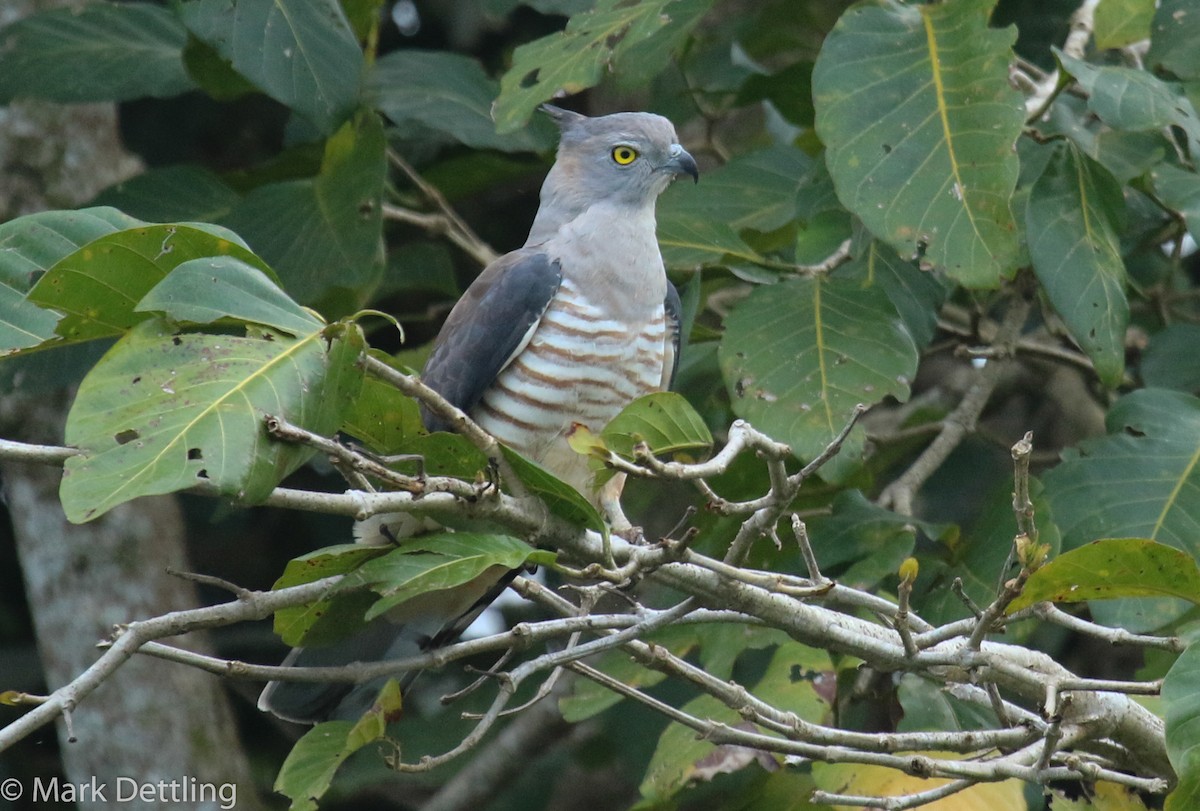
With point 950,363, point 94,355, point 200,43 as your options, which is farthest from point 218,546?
point 950,363

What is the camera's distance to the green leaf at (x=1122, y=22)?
3.54 meters

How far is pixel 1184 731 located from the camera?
6.99ft

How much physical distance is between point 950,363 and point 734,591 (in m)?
3.25

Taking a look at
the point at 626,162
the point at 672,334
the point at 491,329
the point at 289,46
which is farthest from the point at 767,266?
the point at 289,46

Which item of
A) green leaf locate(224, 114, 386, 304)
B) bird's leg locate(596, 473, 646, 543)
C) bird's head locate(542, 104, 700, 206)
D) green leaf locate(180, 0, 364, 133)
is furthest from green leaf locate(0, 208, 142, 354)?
bird's head locate(542, 104, 700, 206)

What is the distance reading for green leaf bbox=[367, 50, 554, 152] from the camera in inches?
160

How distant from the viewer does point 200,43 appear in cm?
404

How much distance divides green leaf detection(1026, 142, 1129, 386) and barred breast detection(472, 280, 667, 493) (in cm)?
102

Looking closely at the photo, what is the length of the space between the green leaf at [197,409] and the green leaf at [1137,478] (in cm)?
195

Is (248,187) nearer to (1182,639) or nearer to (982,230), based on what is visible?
(982,230)

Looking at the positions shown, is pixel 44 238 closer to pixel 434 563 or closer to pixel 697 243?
pixel 434 563

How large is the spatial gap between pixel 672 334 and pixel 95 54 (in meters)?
2.04

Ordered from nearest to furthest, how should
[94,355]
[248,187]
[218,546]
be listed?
[94,355]
[248,187]
[218,546]

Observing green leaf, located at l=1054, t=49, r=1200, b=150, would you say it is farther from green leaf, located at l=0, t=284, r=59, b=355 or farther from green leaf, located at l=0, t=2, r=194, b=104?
green leaf, located at l=0, t=2, r=194, b=104
